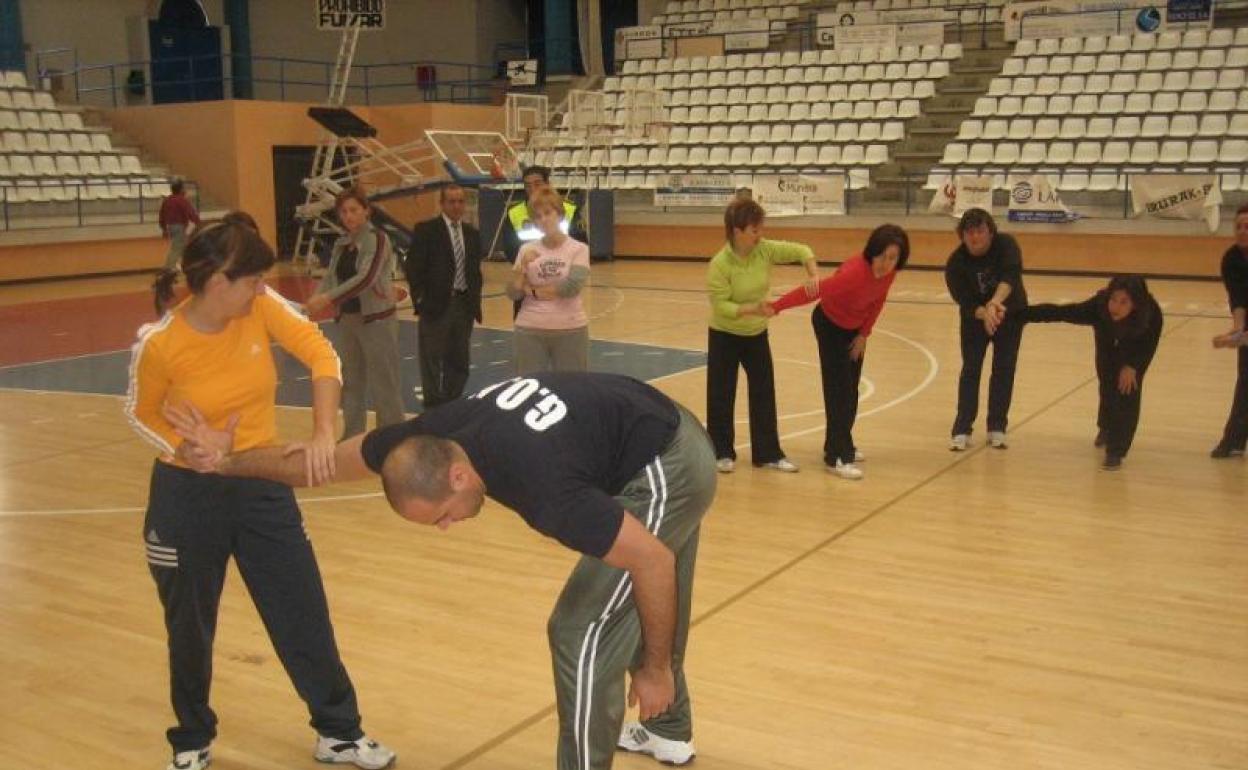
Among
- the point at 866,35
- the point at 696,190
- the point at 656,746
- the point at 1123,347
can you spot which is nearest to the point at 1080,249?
the point at 696,190

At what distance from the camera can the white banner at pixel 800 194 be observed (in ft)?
72.0

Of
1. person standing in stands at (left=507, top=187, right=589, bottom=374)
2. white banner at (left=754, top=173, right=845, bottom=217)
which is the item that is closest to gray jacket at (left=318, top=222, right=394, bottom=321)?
person standing in stands at (left=507, top=187, right=589, bottom=374)

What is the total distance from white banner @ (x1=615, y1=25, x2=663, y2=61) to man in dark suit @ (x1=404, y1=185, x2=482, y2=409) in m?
20.8

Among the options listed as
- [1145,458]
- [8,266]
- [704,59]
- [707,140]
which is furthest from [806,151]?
[1145,458]

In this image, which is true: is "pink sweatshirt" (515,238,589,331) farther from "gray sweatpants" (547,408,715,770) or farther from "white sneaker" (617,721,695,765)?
"gray sweatpants" (547,408,715,770)

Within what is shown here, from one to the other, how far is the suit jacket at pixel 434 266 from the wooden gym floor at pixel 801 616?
1330 millimetres

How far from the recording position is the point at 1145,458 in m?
8.24

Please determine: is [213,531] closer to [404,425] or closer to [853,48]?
Answer: [404,425]

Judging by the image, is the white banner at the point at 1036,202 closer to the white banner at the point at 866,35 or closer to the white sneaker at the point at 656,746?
the white banner at the point at 866,35

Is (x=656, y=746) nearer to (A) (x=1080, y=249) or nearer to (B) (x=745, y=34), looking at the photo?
(A) (x=1080, y=249)

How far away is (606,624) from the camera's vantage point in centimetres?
320

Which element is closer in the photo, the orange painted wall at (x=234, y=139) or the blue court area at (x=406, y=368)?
the blue court area at (x=406, y=368)

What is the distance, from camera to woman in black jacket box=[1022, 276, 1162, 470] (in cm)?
801

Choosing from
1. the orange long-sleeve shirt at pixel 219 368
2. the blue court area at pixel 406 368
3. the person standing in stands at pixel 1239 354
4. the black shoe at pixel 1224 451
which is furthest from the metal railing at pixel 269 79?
the orange long-sleeve shirt at pixel 219 368
